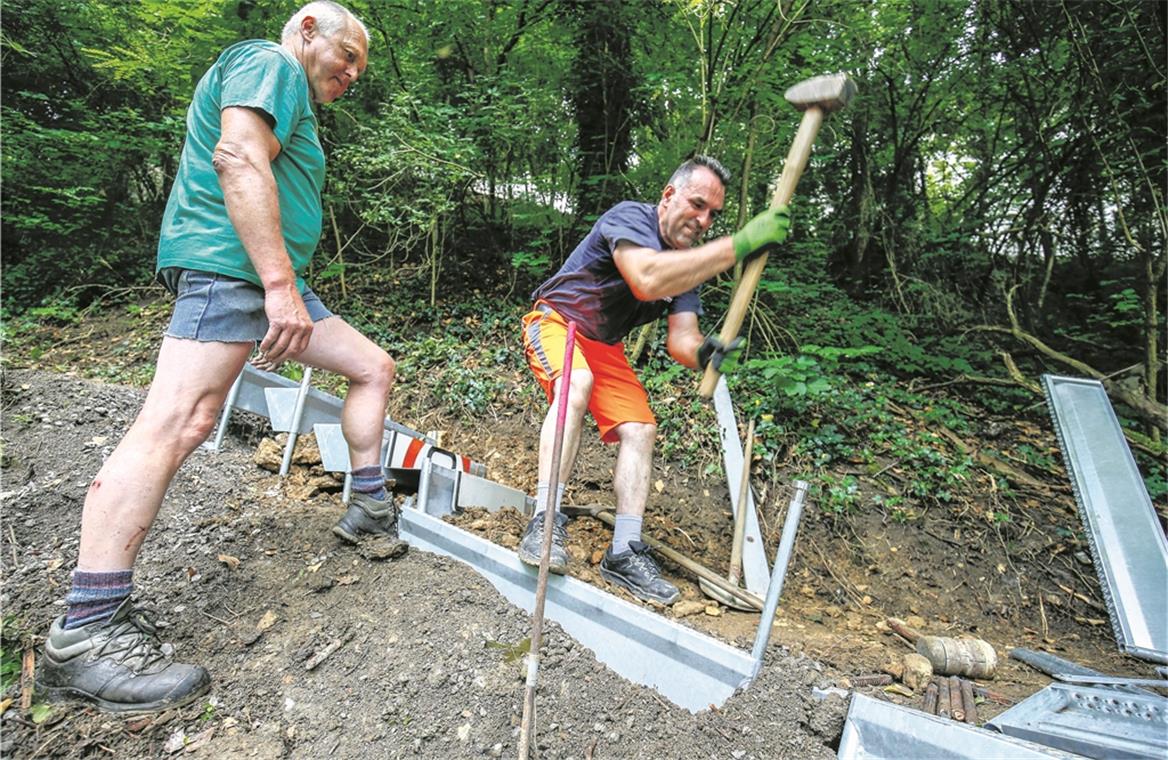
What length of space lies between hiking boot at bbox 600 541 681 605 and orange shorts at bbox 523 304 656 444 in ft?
1.68

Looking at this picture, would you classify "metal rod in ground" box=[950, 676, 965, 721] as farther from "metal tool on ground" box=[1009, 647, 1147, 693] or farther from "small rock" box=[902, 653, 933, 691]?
"metal tool on ground" box=[1009, 647, 1147, 693]

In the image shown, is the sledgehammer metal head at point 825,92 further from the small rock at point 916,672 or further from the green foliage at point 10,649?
the green foliage at point 10,649

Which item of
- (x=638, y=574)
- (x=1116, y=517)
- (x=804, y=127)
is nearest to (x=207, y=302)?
(x=638, y=574)

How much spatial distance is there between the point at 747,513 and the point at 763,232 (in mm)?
1827

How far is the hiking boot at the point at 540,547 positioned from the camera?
1.92 m

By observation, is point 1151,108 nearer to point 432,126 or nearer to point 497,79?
point 497,79

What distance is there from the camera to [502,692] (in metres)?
1.61

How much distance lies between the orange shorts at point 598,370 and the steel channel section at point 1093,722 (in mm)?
1527

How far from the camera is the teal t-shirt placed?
1.65 metres

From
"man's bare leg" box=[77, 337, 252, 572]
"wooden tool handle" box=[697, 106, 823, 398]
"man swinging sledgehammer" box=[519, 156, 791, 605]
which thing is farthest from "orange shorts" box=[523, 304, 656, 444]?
"man's bare leg" box=[77, 337, 252, 572]

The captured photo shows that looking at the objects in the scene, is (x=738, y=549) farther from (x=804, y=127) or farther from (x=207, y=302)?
(x=207, y=302)

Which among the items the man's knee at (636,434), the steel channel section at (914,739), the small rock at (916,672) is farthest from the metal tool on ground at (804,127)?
the small rock at (916,672)

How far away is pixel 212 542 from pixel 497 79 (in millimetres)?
5486

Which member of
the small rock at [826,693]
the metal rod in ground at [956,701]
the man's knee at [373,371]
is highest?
the man's knee at [373,371]
